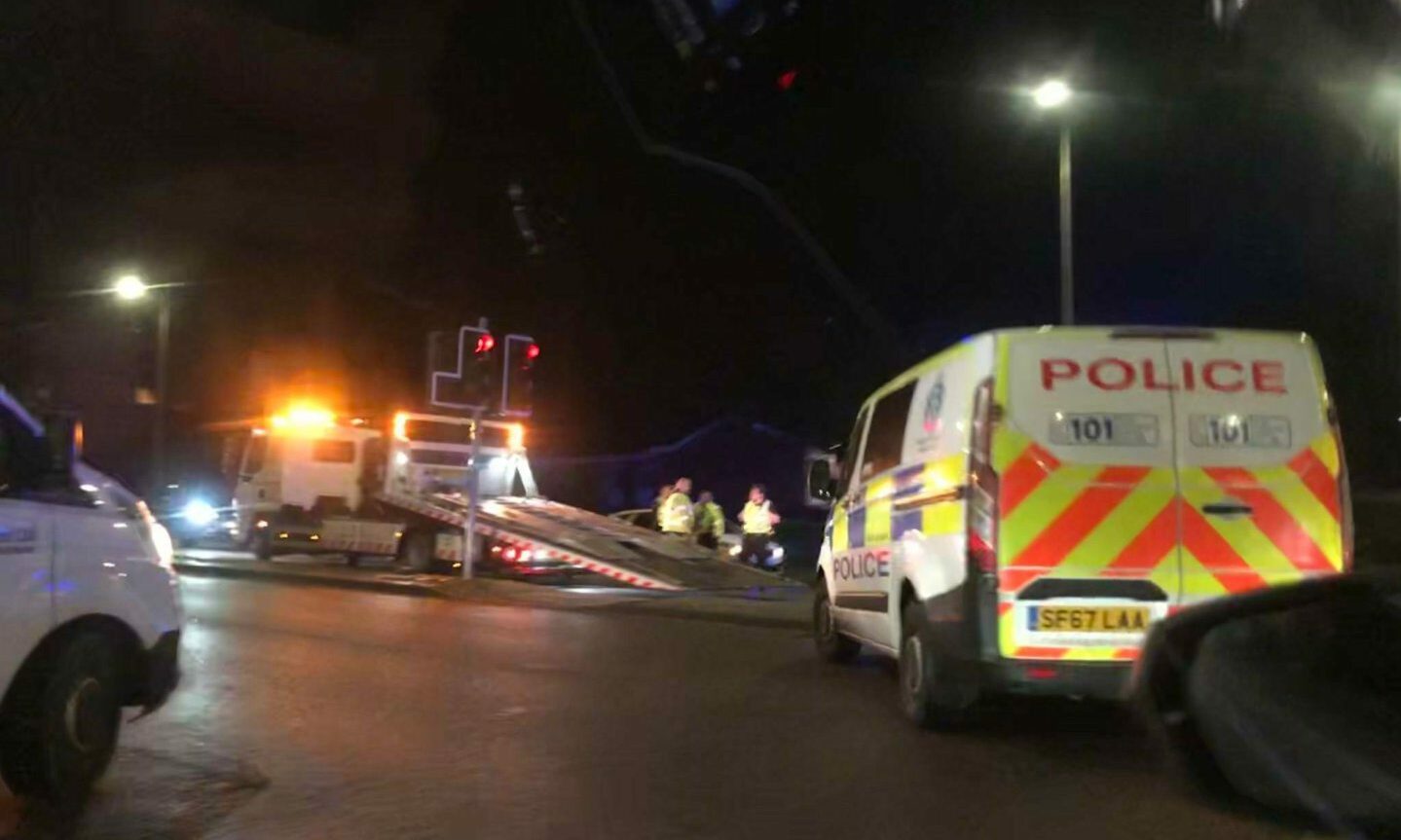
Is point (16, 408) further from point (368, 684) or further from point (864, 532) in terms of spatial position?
point (864, 532)

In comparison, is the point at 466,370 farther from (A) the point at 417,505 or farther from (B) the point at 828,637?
(B) the point at 828,637

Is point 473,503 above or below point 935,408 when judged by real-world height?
below

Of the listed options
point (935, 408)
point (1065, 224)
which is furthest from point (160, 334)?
point (935, 408)

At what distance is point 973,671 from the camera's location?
7.67 metres

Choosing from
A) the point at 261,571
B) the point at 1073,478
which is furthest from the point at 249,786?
the point at 261,571

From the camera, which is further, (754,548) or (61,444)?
(754,548)

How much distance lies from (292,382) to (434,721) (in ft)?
121

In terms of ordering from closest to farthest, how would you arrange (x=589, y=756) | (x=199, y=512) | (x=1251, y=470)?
(x=589, y=756), (x=1251, y=470), (x=199, y=512)

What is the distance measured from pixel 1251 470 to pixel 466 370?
1269 centimetres

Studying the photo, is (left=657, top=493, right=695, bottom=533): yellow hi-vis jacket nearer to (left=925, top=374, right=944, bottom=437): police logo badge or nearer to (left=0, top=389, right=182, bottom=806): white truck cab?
(left=925, top=374, right=944, bottom=437): police logo badge

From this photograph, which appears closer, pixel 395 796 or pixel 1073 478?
pixel 395 796

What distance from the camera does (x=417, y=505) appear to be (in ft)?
70.3

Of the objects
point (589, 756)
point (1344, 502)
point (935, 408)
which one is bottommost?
point (589, 756)

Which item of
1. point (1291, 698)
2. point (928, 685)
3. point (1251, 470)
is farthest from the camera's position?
point (928, 685)
